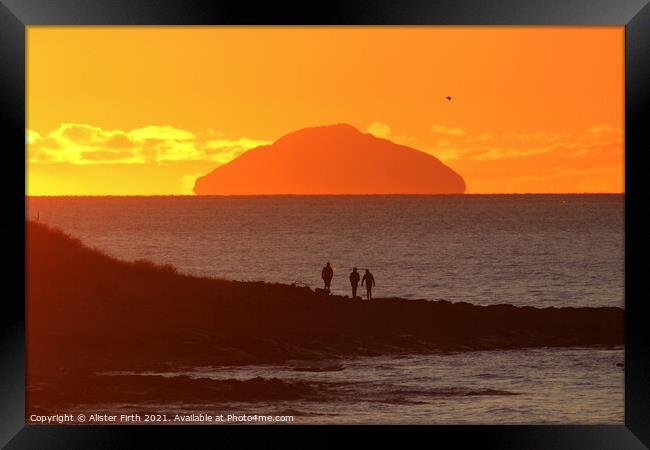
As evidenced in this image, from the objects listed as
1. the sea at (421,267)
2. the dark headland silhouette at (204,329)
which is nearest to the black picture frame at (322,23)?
the sea at (421,267)

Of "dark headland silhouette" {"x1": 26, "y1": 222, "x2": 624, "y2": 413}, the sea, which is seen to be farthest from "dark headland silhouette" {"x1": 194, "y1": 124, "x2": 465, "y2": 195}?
"dark headland silhouette" {"x1": 26, "y1": 222, "x2": 624, "y2": 413}

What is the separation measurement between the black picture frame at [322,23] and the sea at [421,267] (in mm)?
1337

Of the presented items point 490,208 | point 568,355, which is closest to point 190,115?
point 568,355

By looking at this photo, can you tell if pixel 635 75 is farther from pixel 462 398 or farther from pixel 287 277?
pixel 287 277

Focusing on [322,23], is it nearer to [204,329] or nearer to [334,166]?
[204,329]

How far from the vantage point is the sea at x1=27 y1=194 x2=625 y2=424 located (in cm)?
2761

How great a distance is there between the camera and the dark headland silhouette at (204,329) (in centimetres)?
2605

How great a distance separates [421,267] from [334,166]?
5185 cm

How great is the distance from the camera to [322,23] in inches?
432

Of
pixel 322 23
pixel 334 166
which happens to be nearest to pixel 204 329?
pixel 322 23

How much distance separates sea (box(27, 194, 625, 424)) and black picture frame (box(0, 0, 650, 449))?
4.39ft

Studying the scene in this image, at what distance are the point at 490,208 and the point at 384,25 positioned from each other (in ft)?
533

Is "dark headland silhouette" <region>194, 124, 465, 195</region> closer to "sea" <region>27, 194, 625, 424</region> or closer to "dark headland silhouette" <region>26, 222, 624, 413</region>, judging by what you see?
"sea" <region>27, 194, 625, 424</region>

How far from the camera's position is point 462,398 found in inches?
1101
